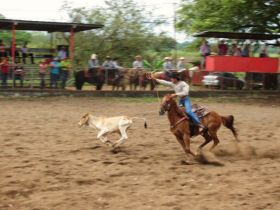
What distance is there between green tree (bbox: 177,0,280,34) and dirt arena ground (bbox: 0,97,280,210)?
415 inches

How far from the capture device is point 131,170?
9.80 meters

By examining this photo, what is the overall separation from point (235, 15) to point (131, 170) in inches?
719

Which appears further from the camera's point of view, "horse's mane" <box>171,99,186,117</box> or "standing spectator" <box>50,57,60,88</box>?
"standing spectator" <box>50,57,60,88</box>

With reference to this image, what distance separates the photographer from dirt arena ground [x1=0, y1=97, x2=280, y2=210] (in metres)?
7.82

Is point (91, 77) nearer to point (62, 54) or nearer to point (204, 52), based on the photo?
point (62, 54)

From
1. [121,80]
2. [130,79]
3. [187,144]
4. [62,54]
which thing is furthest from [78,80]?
[187,144]

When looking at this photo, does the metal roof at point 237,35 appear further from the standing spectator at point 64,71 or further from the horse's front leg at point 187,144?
the horse's front leg at point 187,144

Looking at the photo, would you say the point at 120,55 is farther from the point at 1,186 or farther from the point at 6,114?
the point at 1,186

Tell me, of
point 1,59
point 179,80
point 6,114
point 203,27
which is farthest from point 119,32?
point 179,80

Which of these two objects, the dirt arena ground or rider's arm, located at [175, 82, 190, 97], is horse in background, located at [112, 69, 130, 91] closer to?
the dirt arena ground

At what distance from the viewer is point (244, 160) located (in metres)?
11.3

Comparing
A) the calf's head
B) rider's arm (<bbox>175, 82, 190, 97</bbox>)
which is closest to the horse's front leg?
rider's arm (<bbox>175, 82, 190, 97</bbox>)

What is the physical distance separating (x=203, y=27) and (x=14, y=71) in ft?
32.7

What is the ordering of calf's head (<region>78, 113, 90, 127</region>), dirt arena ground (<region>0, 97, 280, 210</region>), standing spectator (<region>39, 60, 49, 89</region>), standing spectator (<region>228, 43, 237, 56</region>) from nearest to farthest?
dirt arena ground (<region>0, 97, 280, 210</region>) < calf's head (<region>78, 113, 90, 127</region>) < standing spectator (<region>39, 60, 49, 89</region>) < standing spectator (<region>228, 43, 237, 56</region>)
